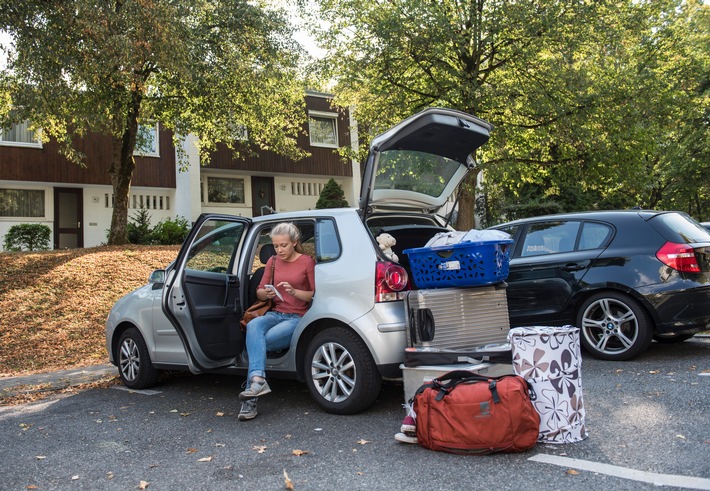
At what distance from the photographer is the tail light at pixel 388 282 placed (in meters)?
5.00

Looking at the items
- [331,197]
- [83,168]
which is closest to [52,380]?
[83,168]

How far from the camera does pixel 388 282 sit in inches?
197

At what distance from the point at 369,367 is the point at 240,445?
1.12 metres

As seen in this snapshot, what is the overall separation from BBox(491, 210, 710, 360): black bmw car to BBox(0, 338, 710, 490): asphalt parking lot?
48cm

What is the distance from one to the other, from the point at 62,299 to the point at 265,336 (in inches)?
356

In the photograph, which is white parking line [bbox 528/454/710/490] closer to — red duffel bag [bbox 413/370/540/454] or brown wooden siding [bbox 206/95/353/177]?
red duffel bag [bbox 413/370/540/454]

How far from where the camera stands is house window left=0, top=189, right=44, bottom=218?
23656 mm

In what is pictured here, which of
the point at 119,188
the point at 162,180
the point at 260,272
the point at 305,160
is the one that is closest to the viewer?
the point at 260,272

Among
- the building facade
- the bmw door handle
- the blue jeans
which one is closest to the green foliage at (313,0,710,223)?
the building facade

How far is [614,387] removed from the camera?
221 inches

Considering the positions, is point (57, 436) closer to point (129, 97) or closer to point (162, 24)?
point (162, 24)

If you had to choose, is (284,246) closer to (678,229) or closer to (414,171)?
(414,171)

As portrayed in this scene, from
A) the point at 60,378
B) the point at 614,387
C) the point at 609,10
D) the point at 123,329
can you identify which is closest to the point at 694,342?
the point at 614,387

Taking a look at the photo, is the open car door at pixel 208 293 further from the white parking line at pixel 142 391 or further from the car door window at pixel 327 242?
the white parking line at pixel 142 391
